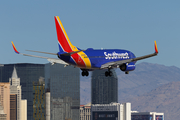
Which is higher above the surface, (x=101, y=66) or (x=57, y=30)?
(x=57, y=30)

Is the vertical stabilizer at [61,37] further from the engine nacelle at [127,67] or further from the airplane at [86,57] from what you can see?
the engine nacelle at [127,67]

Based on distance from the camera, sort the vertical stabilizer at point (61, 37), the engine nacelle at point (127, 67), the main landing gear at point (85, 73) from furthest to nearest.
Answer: the main landing gear at point (85, 73) → the engine nacelle at point (127, 67) → the vertical stabilizer at point (61, 37)

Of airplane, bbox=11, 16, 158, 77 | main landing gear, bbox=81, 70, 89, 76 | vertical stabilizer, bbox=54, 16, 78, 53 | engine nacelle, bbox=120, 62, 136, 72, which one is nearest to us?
airplane, bbox=11, 16, 158, 77

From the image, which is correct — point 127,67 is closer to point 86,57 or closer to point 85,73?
point 86,57

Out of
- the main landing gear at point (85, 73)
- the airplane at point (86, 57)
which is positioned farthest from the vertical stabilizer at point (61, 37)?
the main landing gear at point (85, 73)

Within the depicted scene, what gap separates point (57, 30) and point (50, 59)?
13549 millimetres

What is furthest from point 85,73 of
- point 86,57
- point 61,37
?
point 61,37

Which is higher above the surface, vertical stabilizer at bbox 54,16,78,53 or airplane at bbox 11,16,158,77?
vertical stabilizer at bbox 54,16,78,53

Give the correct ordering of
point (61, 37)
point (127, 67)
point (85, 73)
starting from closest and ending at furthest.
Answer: point (61, 37) → point (127, 67) → point (85, 73)

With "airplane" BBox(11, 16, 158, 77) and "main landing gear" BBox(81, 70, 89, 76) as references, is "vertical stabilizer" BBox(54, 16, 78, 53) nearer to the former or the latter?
"airplane" BBox(11, 16, 158, 77)

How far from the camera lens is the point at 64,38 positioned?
142 meters

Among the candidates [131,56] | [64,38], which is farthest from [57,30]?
[131,56]

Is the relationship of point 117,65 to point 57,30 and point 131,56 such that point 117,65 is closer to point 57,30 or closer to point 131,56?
point 131,56

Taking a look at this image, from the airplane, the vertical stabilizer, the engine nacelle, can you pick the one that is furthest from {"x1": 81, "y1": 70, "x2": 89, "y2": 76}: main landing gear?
the engine nacelle
